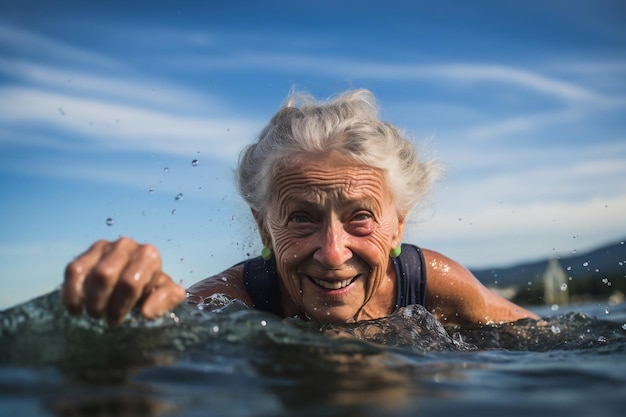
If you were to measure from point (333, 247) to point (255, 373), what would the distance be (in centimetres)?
175

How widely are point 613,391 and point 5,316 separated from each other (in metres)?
2.54

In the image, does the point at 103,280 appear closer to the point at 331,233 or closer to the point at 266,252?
the point at 331,233

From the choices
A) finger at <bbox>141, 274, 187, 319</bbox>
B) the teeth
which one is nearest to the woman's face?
the teeth

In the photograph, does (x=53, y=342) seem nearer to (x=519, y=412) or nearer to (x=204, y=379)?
(x=204, y=379)

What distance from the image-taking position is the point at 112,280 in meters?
2.42

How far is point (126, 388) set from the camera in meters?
2.17

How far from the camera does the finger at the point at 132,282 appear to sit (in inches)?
96.8

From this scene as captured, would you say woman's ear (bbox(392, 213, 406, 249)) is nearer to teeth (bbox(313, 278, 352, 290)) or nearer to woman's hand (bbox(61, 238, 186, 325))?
teeth (bbox(313, 278, 352, 290))

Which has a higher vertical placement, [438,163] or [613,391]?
[438,163]

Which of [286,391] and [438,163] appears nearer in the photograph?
[286,391]

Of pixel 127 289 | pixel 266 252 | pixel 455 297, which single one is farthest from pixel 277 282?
pixel 127 289

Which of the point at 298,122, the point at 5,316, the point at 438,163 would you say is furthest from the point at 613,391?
the point at 438,163

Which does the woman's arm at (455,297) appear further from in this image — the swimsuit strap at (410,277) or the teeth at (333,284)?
the teeth at (333,284)

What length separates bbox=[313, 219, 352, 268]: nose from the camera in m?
4.18
